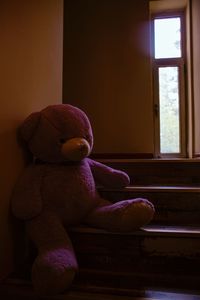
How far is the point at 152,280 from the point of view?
Result: 1.12 meters

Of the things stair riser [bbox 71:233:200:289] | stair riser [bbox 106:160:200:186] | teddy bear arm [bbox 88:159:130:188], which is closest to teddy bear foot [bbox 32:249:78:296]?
stair riser [bbox 71:233:200:289]

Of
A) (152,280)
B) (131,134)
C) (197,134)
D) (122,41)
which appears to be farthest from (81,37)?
(152,280)

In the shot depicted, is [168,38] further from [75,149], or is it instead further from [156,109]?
[75,149]

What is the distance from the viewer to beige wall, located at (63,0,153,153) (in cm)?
370

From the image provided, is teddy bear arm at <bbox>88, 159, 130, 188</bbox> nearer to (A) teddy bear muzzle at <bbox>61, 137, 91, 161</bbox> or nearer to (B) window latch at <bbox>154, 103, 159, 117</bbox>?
(A) teddy bear muzzle at <bbox>61, 137, 91, 161</bbox>

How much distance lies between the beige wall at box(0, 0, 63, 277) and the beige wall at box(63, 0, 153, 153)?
2000mm

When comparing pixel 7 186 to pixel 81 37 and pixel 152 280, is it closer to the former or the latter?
pixel 152 280

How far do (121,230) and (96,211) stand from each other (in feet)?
0.55

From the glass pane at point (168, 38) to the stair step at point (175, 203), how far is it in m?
2.94

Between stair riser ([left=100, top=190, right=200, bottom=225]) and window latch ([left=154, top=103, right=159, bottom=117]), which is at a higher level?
window latch ([left=154, top=103, right=159, bottom=117])

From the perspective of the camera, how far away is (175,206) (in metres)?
1.46

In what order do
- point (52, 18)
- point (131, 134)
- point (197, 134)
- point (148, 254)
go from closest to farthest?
point (148, 254) → point (52, 18) → point (197, 134) → point (131, 134)

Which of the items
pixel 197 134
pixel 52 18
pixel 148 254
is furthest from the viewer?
pixel 197 134

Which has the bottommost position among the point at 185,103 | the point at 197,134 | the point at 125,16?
the point at 197,134
